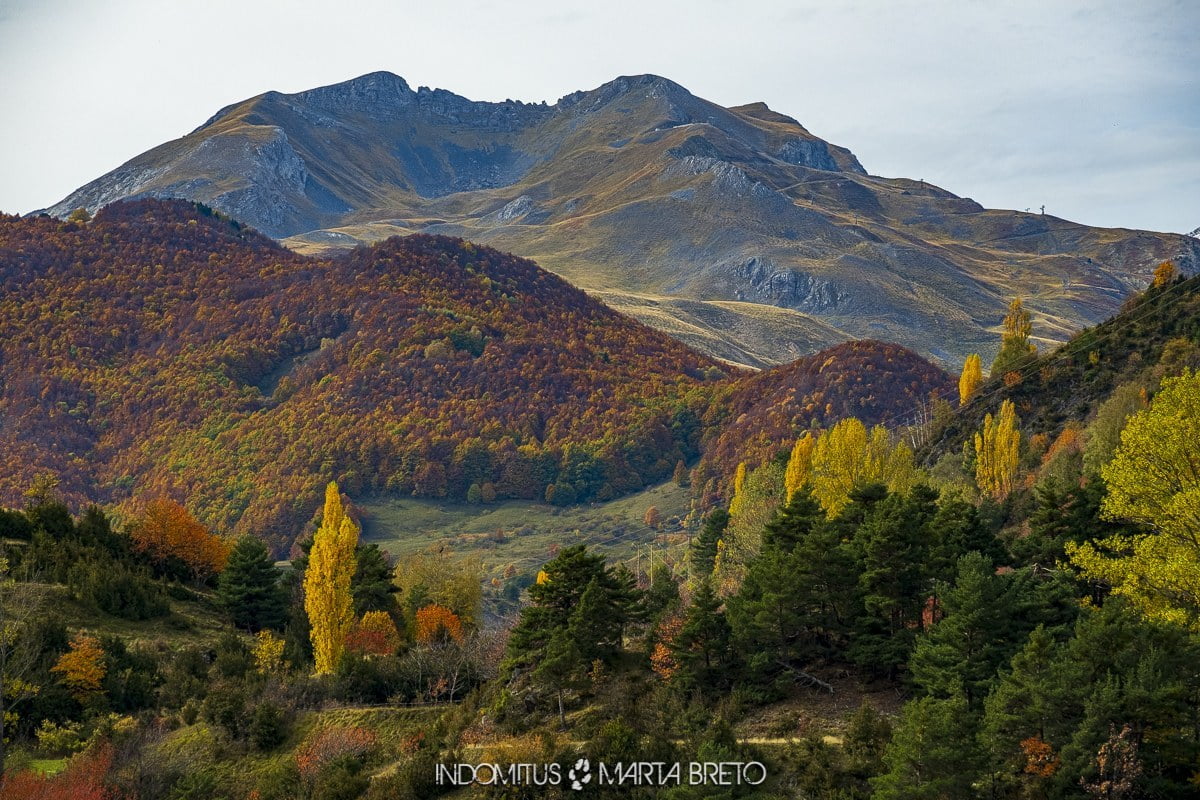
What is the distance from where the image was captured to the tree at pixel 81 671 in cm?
4644

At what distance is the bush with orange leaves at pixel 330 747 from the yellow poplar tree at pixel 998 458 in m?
52.4

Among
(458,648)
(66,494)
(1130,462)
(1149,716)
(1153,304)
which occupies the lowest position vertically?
(66,494)

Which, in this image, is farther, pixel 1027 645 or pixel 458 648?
pixel 458 648

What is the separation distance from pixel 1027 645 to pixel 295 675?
32.4 meters

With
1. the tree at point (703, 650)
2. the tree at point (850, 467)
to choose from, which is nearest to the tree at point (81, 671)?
the tree at point (703, 650)

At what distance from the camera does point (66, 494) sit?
6683 inches

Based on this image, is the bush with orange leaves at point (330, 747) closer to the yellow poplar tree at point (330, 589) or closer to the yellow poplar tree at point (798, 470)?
the yellow poplar tree at point (330, 589)

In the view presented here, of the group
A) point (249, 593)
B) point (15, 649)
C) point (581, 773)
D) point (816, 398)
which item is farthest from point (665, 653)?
point (816, 398)

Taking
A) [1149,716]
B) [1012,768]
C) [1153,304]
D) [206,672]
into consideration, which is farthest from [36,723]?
[1153,304]

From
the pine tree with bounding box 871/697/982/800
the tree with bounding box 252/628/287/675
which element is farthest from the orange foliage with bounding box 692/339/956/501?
the pine tree with bounding box 871/697/982/800

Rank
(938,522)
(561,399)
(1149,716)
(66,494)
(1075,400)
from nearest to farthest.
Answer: (1149,716), (938,522), (1075,400), (66,494), (561,399)

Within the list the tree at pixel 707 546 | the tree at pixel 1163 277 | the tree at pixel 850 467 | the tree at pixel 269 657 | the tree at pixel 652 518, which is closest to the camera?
the tree at pixel 269 657

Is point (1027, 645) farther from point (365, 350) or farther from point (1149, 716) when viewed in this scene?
point (365, 350)

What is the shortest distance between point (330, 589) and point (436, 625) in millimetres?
11539
